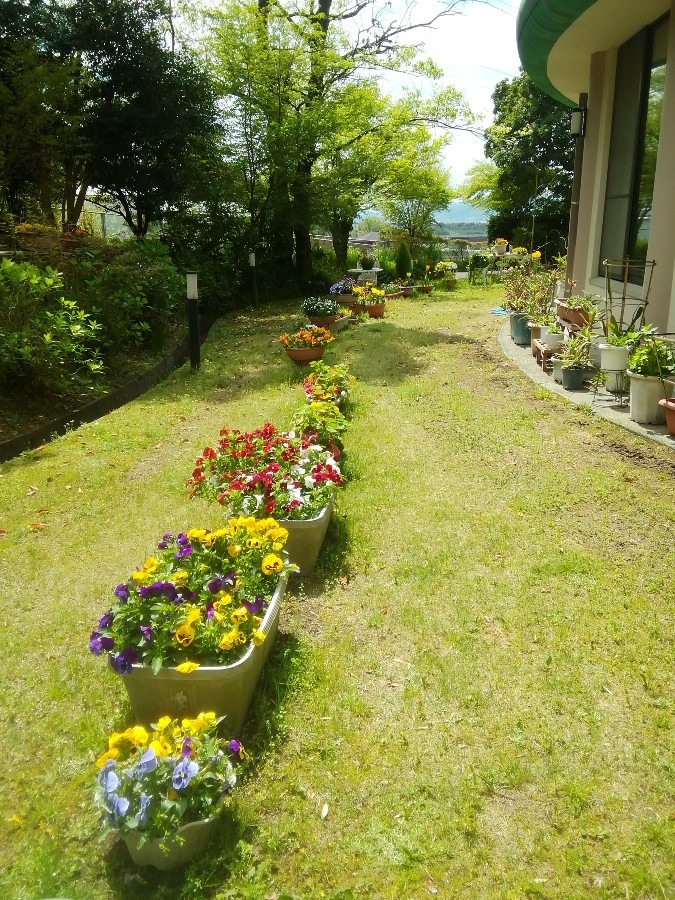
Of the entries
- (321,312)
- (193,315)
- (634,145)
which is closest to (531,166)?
(321,312)

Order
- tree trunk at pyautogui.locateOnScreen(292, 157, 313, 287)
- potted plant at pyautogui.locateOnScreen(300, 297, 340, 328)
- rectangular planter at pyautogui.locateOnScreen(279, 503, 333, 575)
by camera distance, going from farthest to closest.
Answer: tree trunk at pyautogui.locateOnScreen(292, 157, 313, 287) → potted plant at pyautogui.locateOnScreen(300, 297, 340, 328) → rectangular planter at pyautogui.locateOnScreen(279, 503, 333, 575)

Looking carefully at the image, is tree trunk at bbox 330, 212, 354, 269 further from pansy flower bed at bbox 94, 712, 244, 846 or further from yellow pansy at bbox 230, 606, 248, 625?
pansy flower bed at bbox 94, 712, 244, 846

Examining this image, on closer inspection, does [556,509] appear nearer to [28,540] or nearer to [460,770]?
[460,770]

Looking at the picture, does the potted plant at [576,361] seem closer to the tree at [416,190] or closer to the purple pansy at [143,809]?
the purple pansy at [143,809]

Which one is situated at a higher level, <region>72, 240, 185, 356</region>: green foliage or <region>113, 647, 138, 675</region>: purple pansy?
<region>72, 240, 185, 356</region>: green foliage

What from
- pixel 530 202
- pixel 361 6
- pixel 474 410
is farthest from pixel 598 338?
pixel 530 202

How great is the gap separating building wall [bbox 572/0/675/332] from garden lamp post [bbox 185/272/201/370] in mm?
4903

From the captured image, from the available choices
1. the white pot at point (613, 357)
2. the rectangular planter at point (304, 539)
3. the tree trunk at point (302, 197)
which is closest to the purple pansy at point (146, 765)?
the rectangular planter at point (304, 539)

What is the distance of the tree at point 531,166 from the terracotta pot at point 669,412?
19.1 metres

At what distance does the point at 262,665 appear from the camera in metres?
2.68

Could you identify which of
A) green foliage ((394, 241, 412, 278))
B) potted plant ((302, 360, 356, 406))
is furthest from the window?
green foliage ((394, 241, 412, 278))

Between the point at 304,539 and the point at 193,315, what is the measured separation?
5882mm

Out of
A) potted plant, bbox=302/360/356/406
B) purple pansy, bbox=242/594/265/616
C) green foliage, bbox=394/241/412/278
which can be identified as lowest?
purple pansy, bbox=242/594/265/616

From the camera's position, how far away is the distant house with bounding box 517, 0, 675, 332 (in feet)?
18.5
